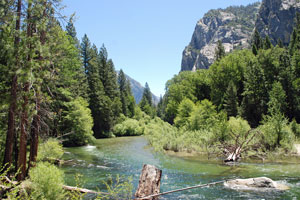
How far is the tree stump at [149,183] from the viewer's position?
16.8 feet

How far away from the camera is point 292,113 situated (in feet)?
116

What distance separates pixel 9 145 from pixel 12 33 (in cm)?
418

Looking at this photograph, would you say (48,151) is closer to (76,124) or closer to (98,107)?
(76,124)

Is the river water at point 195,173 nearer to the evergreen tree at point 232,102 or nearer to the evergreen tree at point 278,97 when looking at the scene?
the evergreen tree at point 278,97

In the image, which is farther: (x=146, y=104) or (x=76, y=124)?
(x=146, y=104)

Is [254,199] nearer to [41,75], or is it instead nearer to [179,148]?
[41,75]

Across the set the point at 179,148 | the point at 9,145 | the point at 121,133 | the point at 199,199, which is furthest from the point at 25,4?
the point at 121,133

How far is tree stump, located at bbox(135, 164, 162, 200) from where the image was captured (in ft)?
16.8

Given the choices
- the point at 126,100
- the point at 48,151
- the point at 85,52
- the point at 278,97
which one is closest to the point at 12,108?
the point at 48,151

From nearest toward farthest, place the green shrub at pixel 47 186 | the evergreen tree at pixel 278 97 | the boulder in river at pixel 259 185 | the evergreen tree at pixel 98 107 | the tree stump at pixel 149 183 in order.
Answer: the tree stump at pixel 149 183
the green shrub at pixel 47 186
the boulder in river at pixel 259 185
the evergreen tree at pixel 278 97
the evergreen tree at pixel 98 107

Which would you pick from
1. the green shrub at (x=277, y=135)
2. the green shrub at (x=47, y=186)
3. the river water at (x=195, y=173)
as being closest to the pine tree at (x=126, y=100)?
the river water at (x=195, y=173)

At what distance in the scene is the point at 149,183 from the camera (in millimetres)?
5172

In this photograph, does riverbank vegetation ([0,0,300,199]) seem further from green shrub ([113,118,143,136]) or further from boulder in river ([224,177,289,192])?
boulder in river ([224,177,289,192])

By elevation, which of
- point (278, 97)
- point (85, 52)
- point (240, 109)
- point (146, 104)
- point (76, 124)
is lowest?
point (76, 124)
